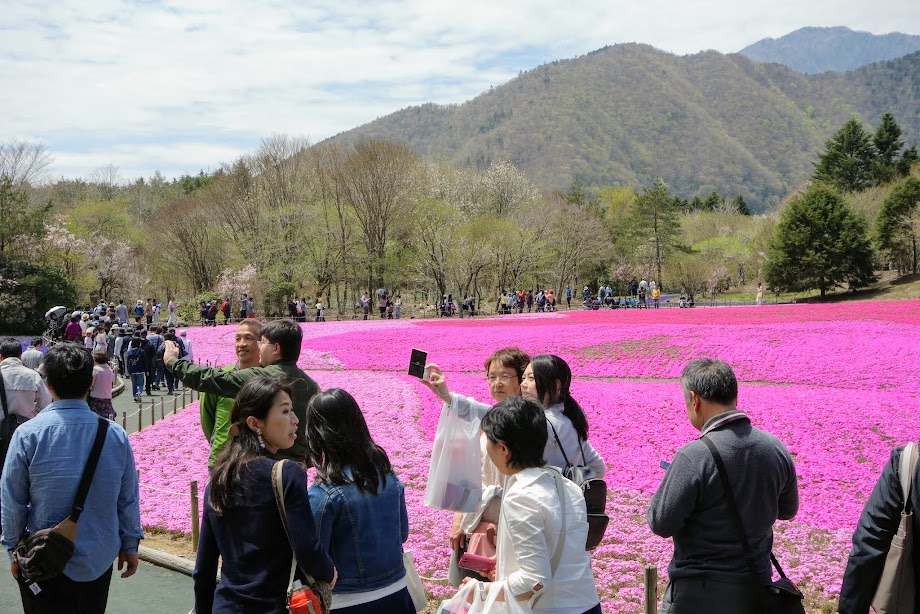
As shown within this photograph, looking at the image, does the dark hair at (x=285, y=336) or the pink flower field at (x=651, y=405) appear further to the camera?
the pink flower field at (x=651, y=405)

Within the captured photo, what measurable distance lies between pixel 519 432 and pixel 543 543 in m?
0.51

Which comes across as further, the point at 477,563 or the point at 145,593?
the point at 145,593

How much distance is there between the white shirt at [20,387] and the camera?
24.2 ft

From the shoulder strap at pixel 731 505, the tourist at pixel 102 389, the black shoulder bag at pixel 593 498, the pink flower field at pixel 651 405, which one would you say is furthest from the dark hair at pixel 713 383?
the tourist at pixel 102 389

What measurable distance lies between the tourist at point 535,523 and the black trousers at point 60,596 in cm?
232

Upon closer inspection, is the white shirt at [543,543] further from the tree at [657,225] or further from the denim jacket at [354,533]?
the tree at [657,225]

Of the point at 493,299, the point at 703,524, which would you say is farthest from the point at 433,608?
the point at 493,299

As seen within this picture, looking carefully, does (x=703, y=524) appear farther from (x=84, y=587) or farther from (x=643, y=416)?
(x=643, y=416)

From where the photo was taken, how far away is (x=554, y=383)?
15.5 ft

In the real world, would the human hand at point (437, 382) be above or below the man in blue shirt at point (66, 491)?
above

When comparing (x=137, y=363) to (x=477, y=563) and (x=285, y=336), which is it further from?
(x=477, y=563)

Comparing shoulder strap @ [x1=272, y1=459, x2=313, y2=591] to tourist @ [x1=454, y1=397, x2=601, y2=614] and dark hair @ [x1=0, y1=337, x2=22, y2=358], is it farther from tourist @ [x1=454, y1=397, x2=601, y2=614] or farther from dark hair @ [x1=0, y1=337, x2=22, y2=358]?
dark hair @ [x1=0, y1=337, x2=22, y2=358]

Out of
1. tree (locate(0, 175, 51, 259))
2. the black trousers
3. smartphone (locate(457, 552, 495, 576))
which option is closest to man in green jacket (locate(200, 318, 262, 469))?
the black trousers

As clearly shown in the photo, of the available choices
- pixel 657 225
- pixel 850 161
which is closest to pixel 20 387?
pixel 657 225
